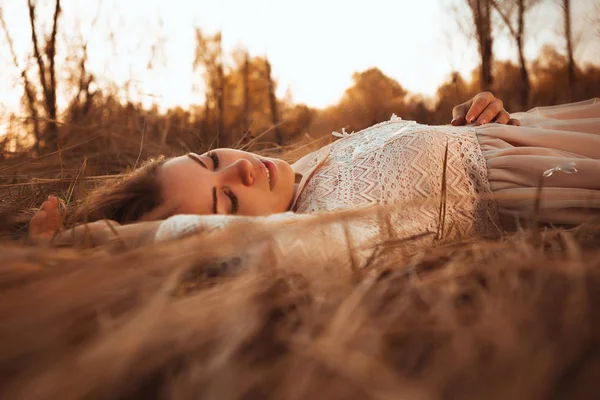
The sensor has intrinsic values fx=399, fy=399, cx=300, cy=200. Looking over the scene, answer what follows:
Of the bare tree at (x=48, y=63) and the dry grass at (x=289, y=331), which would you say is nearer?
the dry grass at (x=289, y=331)

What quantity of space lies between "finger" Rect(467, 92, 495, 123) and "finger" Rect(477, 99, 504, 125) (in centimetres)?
1

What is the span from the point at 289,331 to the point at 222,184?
0.78 metres

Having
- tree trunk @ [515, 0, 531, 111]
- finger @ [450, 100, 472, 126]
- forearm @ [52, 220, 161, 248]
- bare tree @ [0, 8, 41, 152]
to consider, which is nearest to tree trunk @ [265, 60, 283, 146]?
bare tree @ [0, 8, 41, 152]

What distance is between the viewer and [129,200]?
3.78 ft

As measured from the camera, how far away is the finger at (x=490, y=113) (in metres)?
1.42

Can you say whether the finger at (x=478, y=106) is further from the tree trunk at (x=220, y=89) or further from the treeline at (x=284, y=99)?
the tree trunk at (x=220, y=89)

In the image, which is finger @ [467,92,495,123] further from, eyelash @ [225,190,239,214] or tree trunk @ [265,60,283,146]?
tree trunk @ [265,60,283,146]

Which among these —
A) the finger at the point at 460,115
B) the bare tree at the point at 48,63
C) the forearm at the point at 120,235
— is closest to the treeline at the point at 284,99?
the bare tree at the point at 48,63

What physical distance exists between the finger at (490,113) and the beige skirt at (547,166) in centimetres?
7

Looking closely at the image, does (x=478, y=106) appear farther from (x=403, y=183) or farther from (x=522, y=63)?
(x=522, y=63)

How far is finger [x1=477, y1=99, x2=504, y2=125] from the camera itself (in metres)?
1.42

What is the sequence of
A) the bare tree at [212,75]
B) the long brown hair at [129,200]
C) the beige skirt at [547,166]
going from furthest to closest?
the bare tree at [212,75] < the long brown hair at [129,200] < the beige skirt at [547,166]

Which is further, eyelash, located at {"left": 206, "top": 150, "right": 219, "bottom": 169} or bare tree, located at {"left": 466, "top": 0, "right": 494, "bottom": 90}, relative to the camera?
bare tree, located at {"left": 466, "top": 0, "right": 494, "bottom": 90}

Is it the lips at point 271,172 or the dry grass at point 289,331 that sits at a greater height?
the lips at point 271,172
